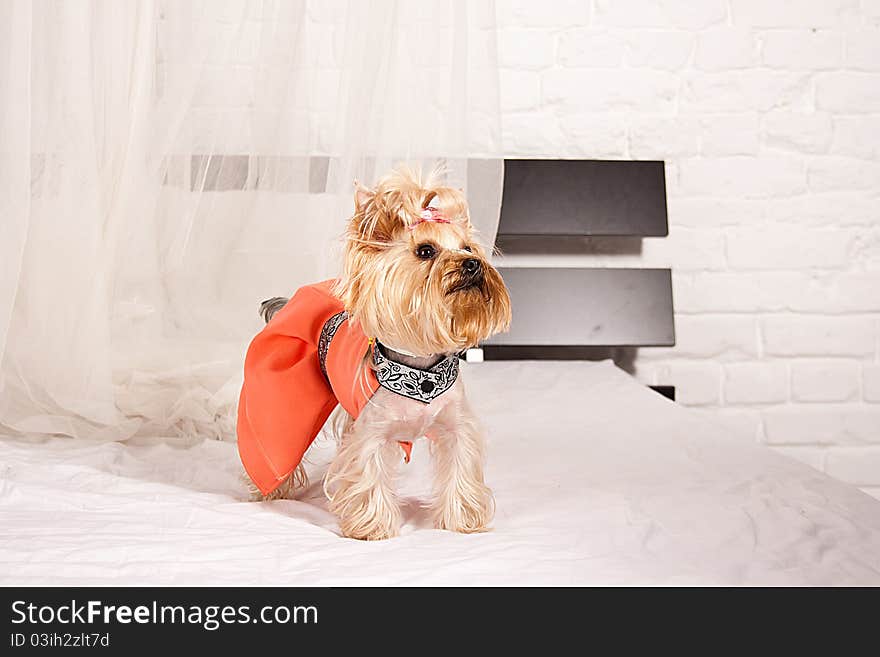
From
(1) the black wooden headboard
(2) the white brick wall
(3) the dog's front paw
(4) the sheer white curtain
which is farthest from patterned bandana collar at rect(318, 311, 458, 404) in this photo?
(2) the white brick wall

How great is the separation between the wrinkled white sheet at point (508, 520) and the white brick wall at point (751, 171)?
835 mm

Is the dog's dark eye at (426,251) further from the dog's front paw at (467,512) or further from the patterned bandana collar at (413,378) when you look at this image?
the dog's front paw at (467,512)

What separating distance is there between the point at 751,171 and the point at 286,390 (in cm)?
162

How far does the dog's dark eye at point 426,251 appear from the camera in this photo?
0.97m

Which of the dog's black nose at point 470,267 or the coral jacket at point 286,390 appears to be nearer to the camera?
the dog's black nose at point 470,267

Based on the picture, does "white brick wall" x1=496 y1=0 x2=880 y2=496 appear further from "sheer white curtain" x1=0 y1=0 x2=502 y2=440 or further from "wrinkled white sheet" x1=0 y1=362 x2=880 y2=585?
"wrinkled white sheet" x1=0 y1=362 x2=880 y2=585

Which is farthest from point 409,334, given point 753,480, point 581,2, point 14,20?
point 581,2

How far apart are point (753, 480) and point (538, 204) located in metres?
1.18

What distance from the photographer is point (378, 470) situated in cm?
103

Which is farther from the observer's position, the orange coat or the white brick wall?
the white brick wall

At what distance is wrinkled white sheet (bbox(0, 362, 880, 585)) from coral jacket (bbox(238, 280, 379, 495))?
7cm

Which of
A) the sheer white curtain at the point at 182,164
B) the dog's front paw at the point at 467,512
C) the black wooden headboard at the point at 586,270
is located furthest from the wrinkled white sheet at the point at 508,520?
the black wooden headboard at the point at 586,270

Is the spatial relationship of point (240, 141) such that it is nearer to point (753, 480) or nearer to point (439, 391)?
point (439, 391)

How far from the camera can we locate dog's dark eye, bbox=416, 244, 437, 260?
970 millimetres
